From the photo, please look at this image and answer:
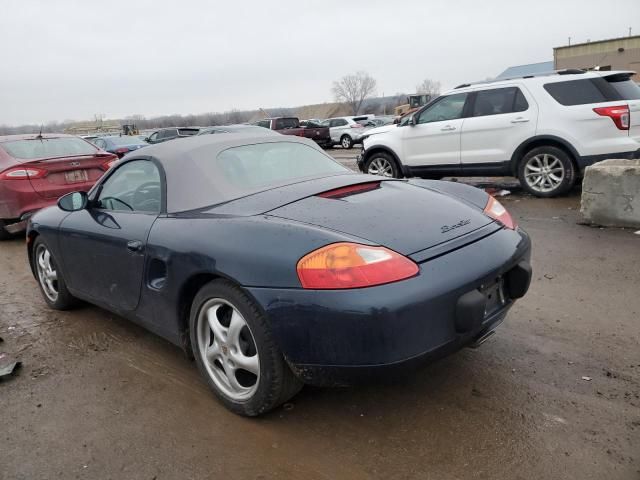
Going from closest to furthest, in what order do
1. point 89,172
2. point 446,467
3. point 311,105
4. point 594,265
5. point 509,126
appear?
point 446,467 → point 594,265 → point 89,172 → point 509,126 → point 311,105

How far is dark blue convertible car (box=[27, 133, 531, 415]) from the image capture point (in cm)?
224

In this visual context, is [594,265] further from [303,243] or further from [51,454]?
[51,454]

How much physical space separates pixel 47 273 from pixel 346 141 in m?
21.5

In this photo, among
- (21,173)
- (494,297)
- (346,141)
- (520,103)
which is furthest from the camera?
(346,141)

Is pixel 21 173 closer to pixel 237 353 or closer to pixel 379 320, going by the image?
pixel 237 353

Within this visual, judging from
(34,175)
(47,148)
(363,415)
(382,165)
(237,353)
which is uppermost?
(47,148)

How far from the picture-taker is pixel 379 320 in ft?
7.14

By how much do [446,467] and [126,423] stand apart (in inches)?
65.6

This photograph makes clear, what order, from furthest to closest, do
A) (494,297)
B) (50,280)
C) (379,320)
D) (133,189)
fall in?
(50,280), (133,189), (494,297), (379,320)

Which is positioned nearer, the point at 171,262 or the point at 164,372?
the point at 171,262

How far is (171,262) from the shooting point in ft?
9.32

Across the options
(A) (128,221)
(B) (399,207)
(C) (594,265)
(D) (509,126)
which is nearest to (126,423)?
(A) (128,221)

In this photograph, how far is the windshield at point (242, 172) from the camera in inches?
118

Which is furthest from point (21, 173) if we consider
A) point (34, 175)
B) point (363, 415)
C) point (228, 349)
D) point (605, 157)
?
point (605, 157)
